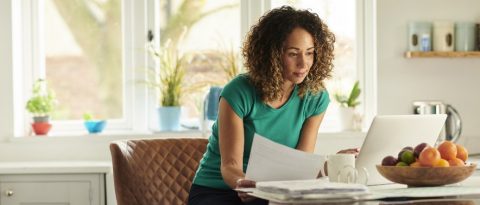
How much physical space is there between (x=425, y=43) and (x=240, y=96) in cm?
226

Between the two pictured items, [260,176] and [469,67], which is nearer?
[260,176]

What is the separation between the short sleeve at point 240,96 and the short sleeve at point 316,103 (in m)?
0.22

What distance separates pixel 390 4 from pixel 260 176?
2606 millimetres

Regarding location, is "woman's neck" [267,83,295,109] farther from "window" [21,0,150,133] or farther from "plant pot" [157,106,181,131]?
"window" [21,0,150,133]

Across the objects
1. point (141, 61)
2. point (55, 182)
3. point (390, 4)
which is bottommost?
point (55, 182)

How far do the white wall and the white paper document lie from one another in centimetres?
244

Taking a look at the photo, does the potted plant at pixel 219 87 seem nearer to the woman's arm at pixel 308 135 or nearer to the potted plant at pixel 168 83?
the potted plant at pixel 168 83

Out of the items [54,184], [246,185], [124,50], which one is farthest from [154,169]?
[124,50]

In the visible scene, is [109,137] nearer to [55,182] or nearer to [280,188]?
[55,182]

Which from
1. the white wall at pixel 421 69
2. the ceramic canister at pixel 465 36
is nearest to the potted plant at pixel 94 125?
the white wall at pixel 421 69

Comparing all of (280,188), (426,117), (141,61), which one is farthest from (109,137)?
(280,188)

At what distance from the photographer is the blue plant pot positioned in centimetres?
473

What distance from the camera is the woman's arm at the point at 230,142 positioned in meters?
2.58

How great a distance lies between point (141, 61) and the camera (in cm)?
482
